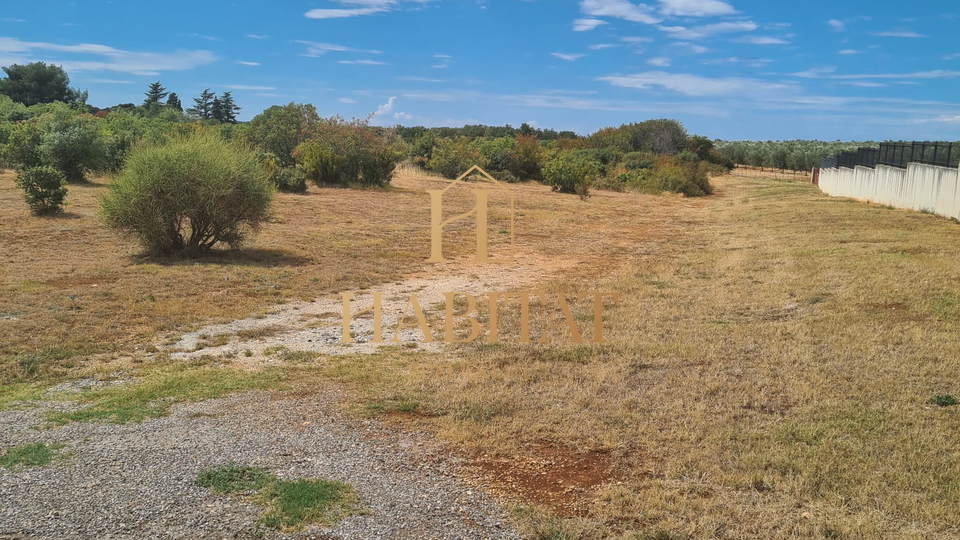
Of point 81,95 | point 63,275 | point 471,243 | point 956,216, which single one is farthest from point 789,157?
point 81,95

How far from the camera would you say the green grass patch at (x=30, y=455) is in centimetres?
435

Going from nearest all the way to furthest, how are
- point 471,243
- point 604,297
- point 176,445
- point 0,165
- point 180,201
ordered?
1. point 176,445
2. point 604,297
3. point 180,201
4. point 471,243
5. point 0,165

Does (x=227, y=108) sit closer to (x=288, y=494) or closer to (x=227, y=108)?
(x=227, y=108)

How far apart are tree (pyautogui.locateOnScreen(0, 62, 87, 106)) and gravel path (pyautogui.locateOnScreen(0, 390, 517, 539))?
8166cm

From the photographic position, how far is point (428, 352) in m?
7.32

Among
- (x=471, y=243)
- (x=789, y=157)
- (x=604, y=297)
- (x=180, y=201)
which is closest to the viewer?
(x=604, y=297)

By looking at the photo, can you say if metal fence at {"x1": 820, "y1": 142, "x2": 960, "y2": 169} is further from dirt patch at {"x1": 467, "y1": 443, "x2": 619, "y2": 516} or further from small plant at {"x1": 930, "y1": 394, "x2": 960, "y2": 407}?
dirt patch at {"x1": 467, "y1": 443, "x2": 619, "y2": 516}

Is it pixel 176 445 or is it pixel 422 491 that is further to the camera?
pixel 176 445

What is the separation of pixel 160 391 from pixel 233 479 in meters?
2.05

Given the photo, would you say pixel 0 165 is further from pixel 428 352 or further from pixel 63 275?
pixel 428 352

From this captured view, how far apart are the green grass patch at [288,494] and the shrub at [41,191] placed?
48.4ft

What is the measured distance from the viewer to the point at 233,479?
4.18m

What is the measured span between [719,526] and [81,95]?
92.7 metres

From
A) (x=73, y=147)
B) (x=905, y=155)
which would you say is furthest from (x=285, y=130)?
(x=905, y=155)
